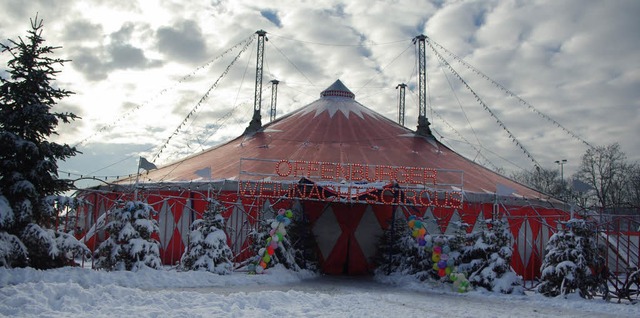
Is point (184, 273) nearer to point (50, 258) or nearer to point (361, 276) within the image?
point (50, 258)

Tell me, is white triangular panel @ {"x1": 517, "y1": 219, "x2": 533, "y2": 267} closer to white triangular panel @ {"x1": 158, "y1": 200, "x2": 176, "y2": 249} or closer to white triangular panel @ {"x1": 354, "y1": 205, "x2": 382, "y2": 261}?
white triangular panel @ {"x1": 354, "y1": 205, "x2": 382, "y2": 261}

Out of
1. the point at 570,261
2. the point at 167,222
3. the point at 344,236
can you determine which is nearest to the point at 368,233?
the point at 344,236

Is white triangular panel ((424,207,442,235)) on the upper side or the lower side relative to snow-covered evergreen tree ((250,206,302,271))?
upper

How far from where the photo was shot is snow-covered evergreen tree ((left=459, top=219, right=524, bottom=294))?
10.4 m

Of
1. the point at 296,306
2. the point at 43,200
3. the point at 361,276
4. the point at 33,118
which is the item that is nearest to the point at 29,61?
the point at 33,118

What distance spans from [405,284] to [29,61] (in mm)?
8010

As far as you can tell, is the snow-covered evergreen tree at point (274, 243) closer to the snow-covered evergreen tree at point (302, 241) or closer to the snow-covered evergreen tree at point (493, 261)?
the snow-covered evergreen tree at point (302, 241)

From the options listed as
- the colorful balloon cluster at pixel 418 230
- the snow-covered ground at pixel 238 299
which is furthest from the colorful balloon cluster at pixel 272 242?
the colorful balloon cluster at pixel 418 230

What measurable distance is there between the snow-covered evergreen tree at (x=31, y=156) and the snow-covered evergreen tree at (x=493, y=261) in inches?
280

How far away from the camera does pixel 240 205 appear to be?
1388 cm

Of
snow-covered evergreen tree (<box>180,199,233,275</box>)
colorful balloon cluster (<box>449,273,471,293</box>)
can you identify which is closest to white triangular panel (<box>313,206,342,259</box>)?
snow-covered evergreen tree (<box>180,199,233,275</box>)

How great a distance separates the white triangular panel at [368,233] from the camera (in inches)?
552

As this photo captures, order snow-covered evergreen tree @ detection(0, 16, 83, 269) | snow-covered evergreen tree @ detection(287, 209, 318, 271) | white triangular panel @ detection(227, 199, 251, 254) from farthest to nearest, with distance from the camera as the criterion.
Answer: white triangular panel @ detection(227, 199, 251, 254)
snow-covered evergreen tree @ detection(287, 209, 318, 271)
snow-covered evergreen tree @ detection(0, 16, 83, 269)

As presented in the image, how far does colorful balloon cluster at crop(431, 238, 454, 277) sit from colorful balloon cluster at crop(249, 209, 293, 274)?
122 inches
